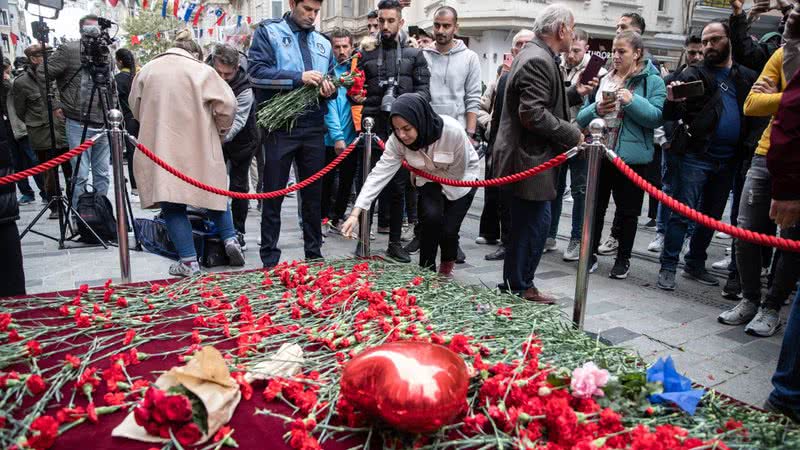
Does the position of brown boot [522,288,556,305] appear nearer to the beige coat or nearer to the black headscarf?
the black headscarf

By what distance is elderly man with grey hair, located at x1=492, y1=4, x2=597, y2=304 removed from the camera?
3.50m

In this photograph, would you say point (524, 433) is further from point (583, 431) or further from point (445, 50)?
point (445, 50)

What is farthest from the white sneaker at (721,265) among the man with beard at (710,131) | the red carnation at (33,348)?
the red carnation at (33,348)

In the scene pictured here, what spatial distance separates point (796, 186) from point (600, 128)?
100cm

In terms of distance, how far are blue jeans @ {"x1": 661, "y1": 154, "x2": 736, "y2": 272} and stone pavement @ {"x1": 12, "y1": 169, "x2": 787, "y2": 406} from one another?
0.34 meters

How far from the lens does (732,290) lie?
4.30 meters

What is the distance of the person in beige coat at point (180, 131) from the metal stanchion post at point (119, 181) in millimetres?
385

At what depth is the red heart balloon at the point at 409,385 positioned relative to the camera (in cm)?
165

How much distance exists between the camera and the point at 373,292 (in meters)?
3.18

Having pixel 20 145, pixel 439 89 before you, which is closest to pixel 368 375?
pixel 439 89

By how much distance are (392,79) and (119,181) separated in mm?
2713

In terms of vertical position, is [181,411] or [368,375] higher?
[368,375]

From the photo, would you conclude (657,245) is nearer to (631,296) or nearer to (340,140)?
(631,296)

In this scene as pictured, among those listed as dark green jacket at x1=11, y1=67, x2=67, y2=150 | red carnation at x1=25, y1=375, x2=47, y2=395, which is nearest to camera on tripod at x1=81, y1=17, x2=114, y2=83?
dark green jacket at x1=11, y1=67, x2=67, y2=150
